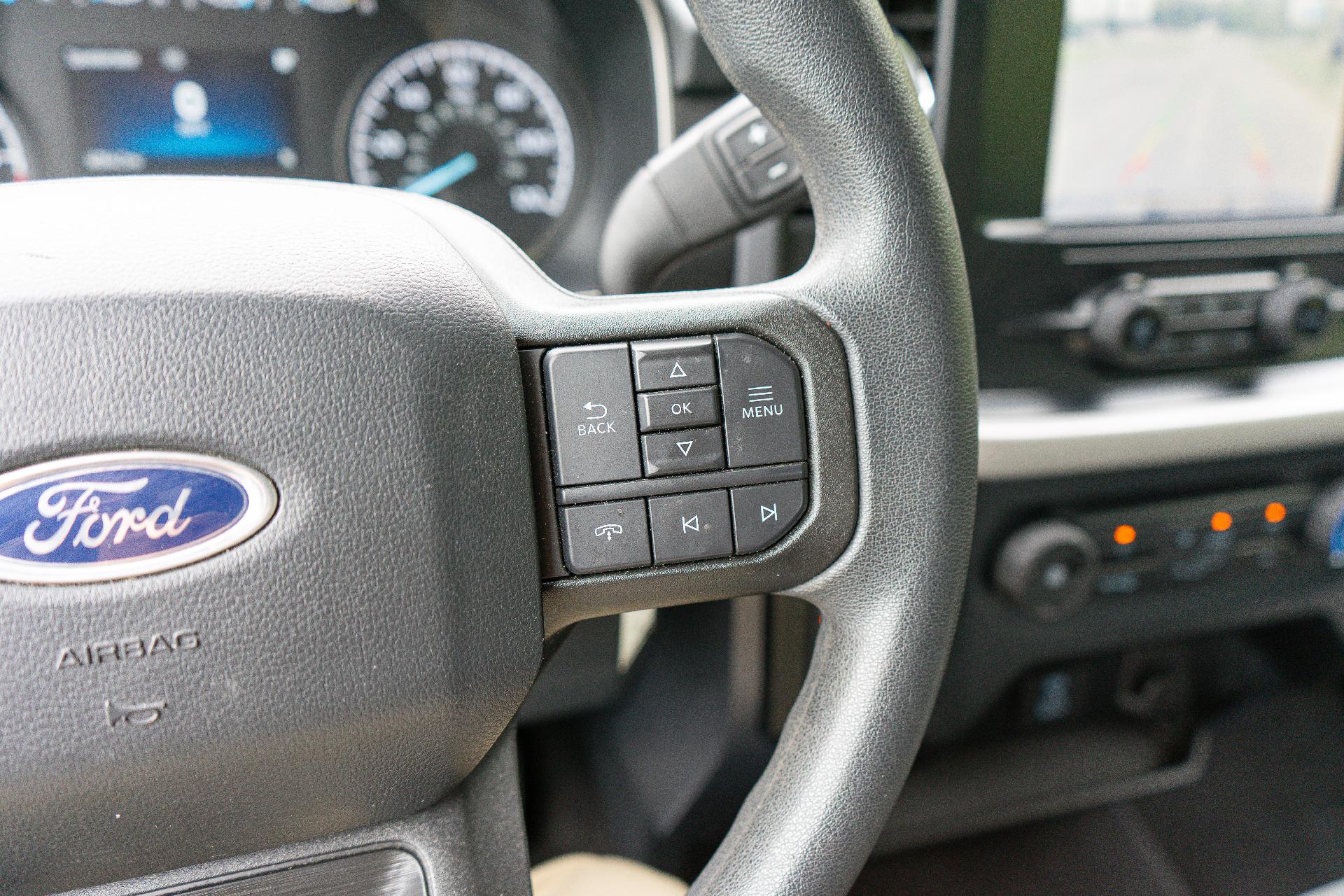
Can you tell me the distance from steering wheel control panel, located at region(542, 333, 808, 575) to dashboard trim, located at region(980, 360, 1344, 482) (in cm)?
47

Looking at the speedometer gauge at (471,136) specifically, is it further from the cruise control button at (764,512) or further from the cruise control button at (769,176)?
the cruise control button at (764,512)

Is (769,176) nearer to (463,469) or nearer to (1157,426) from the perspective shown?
(463,469)

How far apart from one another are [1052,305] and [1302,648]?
0.68m

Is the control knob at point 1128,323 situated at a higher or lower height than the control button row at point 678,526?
lower

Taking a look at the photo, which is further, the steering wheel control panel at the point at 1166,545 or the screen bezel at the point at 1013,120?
the steering wheel control panel at the point at 1166,545

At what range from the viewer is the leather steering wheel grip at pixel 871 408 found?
0.49 meters

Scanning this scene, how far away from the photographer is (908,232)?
50cm

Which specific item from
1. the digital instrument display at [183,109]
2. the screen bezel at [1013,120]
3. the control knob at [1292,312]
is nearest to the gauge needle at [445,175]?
the digital instrument display at [183,109]

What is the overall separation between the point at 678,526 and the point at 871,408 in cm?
11

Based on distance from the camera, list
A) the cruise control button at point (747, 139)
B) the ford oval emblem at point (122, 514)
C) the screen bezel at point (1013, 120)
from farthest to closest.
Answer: the screen bezel at point (1013, 120)
the cruise control button at point (747, 139)
the ford oval emblem at point (122, 514)

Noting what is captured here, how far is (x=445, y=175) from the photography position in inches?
40.5

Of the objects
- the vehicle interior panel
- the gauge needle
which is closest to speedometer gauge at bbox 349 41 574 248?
the gauge needle

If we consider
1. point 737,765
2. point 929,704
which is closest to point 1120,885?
point 737,765

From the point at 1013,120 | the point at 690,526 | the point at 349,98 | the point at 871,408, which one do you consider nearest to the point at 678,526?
the point at 690,526
